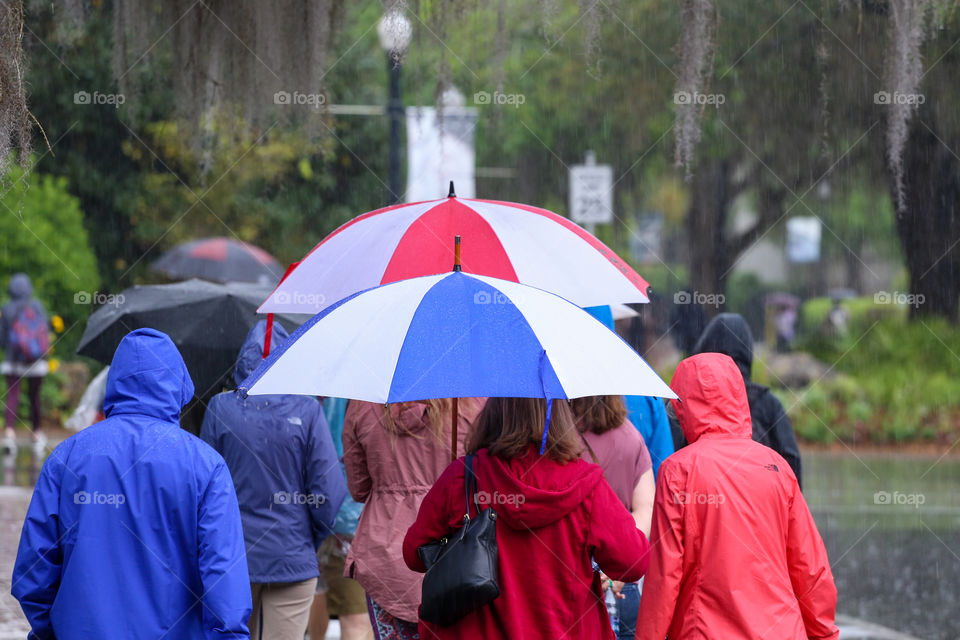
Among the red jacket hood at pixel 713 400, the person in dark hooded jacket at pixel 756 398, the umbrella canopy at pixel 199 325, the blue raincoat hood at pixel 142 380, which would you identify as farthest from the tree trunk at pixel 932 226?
the blue raincoat hood at pixel 142 380

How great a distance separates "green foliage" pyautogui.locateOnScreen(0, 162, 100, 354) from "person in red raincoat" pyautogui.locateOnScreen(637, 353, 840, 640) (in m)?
14.8

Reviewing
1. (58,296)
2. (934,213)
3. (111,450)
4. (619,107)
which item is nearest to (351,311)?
(111,450)

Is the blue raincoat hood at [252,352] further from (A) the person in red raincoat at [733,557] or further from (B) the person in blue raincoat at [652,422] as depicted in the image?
(A) the person in red raincoat at [733,557]

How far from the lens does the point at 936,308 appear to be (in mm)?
21766

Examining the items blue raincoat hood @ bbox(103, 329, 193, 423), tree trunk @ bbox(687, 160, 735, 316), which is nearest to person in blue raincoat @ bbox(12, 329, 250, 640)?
blue raincoat hood @ bbox(103, 329, 193, 423)

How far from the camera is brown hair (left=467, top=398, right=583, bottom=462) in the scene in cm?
383

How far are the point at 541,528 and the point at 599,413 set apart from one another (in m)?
1.37

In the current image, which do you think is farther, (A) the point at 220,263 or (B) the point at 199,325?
(A) the point at 220,263

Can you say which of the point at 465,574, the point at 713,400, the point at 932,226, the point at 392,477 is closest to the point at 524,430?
the point at 465,574

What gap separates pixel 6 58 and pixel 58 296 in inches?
601

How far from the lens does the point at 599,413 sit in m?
5.10

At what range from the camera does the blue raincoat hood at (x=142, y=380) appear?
13.0 ft

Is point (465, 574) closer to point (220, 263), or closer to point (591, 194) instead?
point (220, 263)

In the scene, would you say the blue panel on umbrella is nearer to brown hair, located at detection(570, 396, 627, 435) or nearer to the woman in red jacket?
the woman in red jacket
